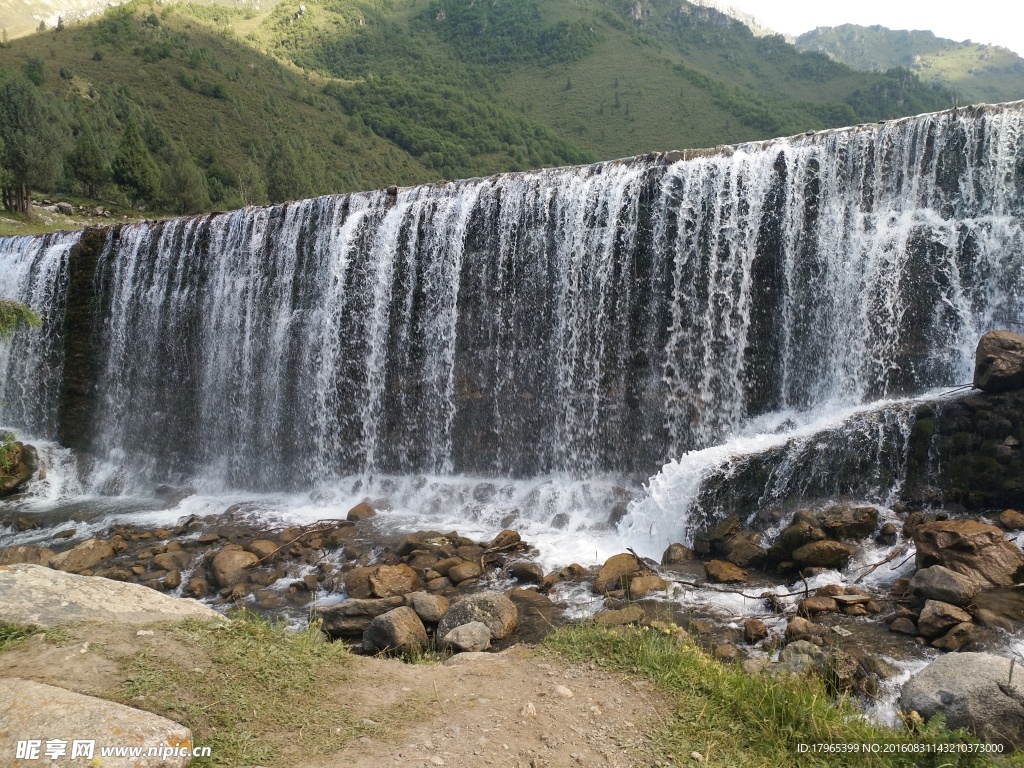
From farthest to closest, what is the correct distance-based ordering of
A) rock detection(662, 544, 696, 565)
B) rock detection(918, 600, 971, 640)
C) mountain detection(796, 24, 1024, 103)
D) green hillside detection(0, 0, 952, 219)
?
mountain detection(796, 24, 1024, 103), green hillside detection(0, 0, 952, 219), rock detection(662, 544, 696, 565), rock detection(918, 600, 971, 640)

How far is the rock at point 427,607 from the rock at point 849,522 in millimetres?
5314

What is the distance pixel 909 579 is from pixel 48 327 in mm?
23382

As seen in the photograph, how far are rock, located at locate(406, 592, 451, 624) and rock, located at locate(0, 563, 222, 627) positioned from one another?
8.59 ft

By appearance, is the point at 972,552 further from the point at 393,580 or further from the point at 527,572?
the point at 393,580

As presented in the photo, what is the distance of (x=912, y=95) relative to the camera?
311ft

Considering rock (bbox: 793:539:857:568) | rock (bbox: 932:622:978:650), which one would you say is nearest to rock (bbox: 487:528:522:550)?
rock (bbox: 793:539:857:568)

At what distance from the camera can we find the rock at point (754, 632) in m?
7.13

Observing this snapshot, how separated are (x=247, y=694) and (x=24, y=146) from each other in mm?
39706

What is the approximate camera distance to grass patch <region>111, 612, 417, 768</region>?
4.24m

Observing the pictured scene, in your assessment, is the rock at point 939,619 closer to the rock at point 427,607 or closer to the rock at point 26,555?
the rock at point 427,607

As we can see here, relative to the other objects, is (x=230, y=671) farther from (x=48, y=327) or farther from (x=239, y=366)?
(x=48, y=327)

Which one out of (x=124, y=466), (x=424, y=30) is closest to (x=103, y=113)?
(x=124, y=466)

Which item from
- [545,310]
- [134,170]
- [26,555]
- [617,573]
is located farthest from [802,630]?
[134,170]

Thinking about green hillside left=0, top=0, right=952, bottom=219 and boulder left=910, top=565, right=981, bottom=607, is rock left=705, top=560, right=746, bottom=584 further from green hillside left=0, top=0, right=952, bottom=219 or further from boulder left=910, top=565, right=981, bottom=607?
green hillside left=0, top=0, right=952, bottom=219
